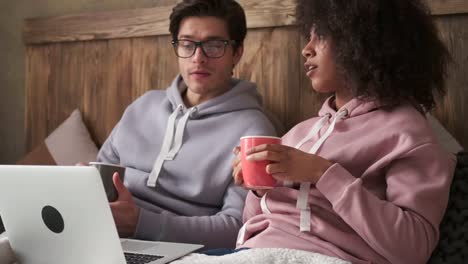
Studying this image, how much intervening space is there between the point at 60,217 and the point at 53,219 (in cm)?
3

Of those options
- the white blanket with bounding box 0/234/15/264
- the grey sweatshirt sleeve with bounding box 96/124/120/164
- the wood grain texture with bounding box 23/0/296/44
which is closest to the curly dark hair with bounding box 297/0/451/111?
the wood grain texture with bounding box 23/0/296/44

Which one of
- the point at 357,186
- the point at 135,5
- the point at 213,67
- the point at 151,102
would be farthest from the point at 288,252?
the point at 135,5

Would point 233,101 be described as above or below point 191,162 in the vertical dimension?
above

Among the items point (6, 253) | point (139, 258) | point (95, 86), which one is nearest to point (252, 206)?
point (139, 258)

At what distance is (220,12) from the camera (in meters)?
1.92

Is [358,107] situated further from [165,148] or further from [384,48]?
[165,148]

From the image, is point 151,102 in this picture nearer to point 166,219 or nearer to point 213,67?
point 213,67

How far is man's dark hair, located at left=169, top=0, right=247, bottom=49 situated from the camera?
192 centimetres

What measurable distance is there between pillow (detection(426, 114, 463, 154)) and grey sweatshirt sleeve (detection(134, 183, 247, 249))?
21.7 inches

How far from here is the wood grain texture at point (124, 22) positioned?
208cm

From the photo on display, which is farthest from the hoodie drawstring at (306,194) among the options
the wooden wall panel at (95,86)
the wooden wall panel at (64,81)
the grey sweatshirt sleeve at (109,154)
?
the wooden wall panel at (64,81)

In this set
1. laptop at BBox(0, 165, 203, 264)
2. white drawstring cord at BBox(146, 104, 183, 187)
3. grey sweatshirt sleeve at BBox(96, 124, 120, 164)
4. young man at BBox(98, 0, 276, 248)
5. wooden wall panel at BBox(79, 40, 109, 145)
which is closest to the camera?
laptop at BBox(0, 165, 203, 264)

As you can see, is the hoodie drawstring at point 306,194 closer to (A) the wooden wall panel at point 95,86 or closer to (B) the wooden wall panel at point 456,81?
(B) the wooden wall panel at point 456,81

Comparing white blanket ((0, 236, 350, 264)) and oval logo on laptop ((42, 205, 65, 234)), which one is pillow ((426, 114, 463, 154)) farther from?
oval logo on laptop ((42, 205, 65, 234))
